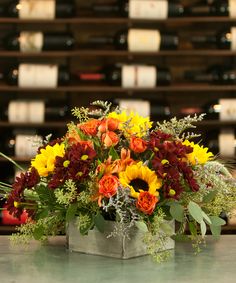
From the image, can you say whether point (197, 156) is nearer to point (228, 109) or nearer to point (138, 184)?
point (138, 184)

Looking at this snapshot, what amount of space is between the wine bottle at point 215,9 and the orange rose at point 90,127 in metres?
3.37

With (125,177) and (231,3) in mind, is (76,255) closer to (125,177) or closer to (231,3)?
(125,177)

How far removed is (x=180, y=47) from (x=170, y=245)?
3484mm

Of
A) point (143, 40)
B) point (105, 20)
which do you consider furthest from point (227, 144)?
point (105, 20)

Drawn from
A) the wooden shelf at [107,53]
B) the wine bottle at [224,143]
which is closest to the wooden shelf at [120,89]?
the wooden shelf at [107,53]

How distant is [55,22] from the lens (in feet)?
16.1

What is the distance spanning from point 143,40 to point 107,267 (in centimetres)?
349

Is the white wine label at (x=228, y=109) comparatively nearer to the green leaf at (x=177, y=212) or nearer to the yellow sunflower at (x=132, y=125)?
the yellow sunflower at (x=132, y=125)

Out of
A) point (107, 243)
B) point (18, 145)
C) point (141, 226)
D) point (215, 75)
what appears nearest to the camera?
point (141, 226)

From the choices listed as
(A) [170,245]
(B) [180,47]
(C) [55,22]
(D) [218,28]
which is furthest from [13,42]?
(A) [170,245]

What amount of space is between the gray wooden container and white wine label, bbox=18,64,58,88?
3237 millimetres

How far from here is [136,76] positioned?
488 centimetres

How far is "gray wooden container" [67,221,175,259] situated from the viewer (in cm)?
164

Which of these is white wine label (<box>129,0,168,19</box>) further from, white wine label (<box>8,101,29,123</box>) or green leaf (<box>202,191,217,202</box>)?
green leaf (<box>202,191,217,202</box>)
